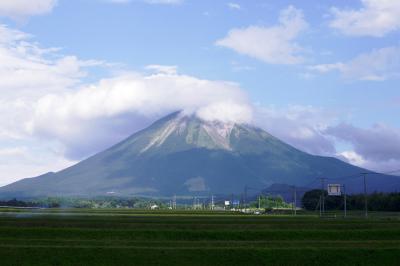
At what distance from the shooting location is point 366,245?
47938mm

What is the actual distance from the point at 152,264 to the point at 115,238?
14.2 metres

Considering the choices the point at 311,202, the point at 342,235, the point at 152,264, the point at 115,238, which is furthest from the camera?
the point at 311,202

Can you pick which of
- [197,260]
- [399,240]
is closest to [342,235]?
[399,240]

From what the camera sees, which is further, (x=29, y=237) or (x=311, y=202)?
(x=311, y=202)

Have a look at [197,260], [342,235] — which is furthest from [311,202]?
[197,260]

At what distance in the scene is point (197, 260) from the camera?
4031cm

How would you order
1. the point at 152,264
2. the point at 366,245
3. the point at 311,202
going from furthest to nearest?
the point at 311,202
the point at 366,245
the point at 152,264

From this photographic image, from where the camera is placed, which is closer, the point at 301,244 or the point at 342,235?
the point at 301,244

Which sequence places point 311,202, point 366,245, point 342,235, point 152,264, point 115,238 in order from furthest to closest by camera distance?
point 311,202 → point 342,235 → point 115,238 → point 366,245 → point 152,264

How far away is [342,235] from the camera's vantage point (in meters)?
57.3

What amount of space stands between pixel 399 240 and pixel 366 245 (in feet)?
24.4

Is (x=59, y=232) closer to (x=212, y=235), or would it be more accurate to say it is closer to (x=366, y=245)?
(x=212, y=235)

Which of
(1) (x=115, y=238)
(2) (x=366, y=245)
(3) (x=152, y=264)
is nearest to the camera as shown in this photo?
(3) (x=152, y=264)

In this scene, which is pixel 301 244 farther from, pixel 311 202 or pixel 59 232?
pixel 311 202
